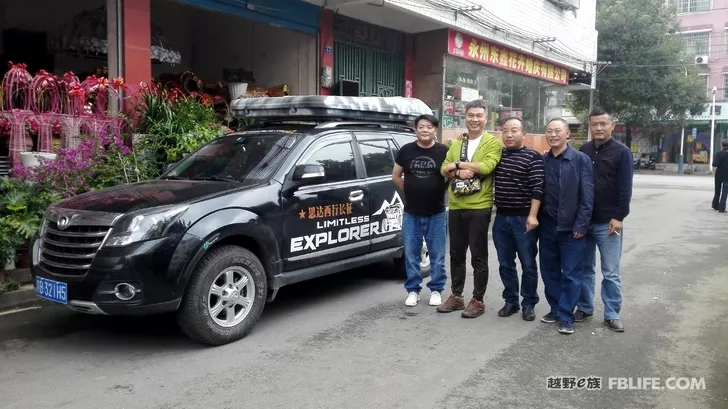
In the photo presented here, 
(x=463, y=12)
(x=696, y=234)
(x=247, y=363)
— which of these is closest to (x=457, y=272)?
(x=247, y=363)

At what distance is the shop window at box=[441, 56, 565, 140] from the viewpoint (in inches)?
595

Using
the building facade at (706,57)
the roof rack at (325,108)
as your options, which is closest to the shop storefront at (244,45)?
the roof rack at (325,108)

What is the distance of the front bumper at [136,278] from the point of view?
4168mm

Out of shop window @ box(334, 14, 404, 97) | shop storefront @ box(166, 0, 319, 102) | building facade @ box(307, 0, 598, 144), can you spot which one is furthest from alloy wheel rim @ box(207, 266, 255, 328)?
shop window @ box(334, 14, 404, 97)

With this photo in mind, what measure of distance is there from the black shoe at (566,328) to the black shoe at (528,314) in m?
0.33

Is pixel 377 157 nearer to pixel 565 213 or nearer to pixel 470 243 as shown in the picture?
pixel 470 243

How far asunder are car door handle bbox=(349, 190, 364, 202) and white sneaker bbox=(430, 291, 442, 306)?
1165 mm

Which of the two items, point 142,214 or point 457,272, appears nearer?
point 142,214

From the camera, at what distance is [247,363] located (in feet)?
14.1

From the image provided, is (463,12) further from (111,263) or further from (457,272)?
(111,263)

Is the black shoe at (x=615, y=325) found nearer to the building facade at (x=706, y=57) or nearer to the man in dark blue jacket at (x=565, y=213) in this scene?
the man in dark blue jacket at (x=565, y=213)

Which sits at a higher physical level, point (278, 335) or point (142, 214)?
point (142, 214)

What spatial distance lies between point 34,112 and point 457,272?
5458 mm

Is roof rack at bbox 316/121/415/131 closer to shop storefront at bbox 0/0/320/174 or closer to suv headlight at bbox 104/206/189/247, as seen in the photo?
suv headlight at bbox 104/206/189/247
